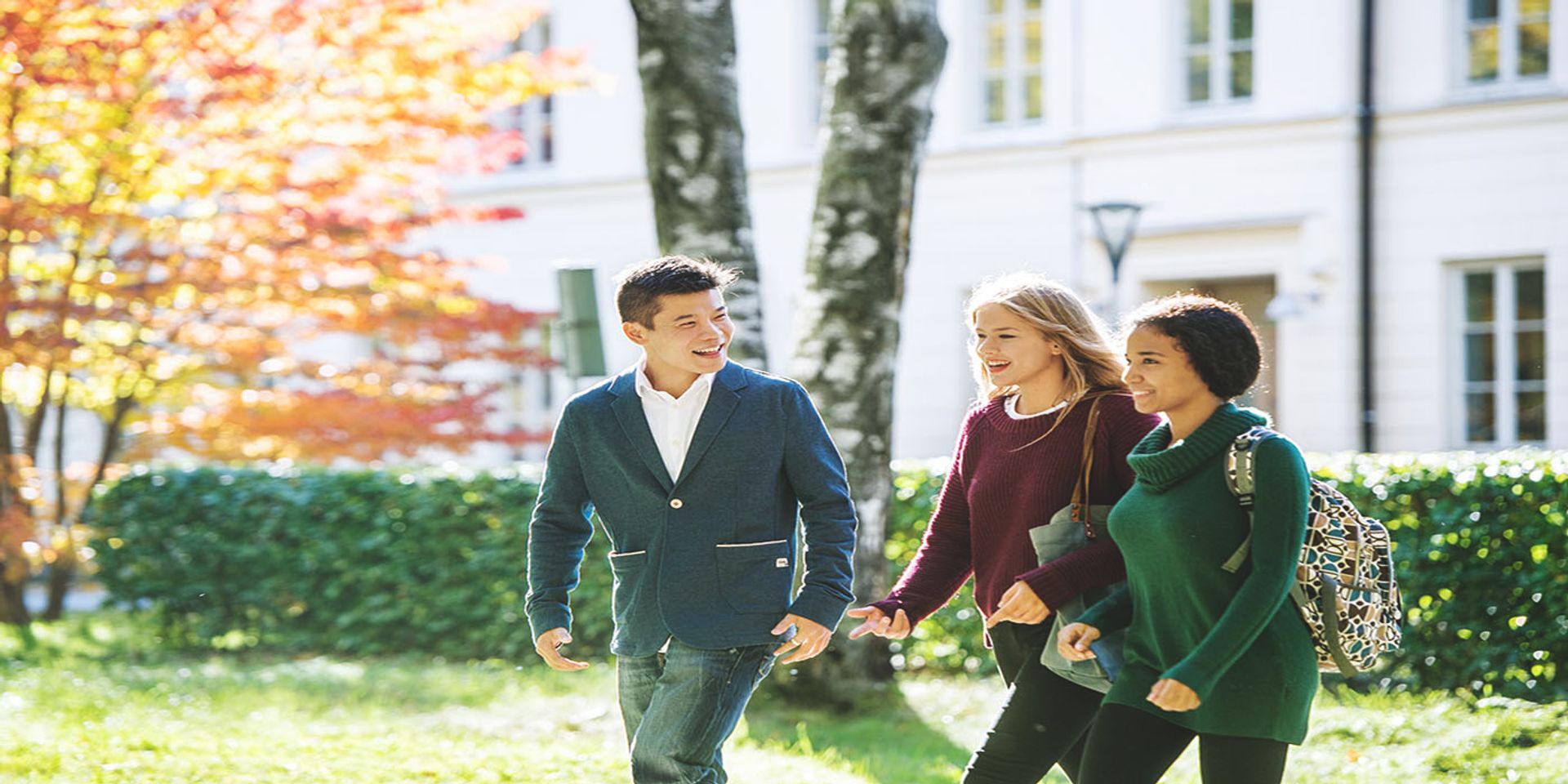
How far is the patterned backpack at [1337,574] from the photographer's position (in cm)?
375

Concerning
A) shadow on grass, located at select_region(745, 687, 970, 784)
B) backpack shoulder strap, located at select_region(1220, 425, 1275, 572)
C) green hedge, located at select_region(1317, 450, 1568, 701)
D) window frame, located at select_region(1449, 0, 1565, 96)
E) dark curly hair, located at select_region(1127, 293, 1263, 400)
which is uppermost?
window frame, located at select_region(1449, 0, 1565, 96)

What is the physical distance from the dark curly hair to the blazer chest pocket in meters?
1.12

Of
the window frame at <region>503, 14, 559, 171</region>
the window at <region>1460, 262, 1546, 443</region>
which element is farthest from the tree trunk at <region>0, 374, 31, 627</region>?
the window at <region>1460, 262, 1546, 443</region>

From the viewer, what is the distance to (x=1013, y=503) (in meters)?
4.40

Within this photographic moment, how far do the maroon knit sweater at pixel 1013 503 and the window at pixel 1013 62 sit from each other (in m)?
15.0

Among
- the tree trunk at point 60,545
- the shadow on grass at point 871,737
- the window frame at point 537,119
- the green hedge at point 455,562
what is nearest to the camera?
the shadow on grass at point 871,737

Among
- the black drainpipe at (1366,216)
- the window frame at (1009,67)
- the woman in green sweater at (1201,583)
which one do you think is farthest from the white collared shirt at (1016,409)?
the window frame at (1009,67)

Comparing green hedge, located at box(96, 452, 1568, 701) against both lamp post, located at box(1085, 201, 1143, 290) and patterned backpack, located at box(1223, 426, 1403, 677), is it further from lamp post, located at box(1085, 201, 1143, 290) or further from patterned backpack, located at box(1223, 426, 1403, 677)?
lamp post, located at box(1085, 201, 1143, 290)

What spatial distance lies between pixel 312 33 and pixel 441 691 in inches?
202

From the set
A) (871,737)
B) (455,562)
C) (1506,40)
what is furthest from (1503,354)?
(871,737)

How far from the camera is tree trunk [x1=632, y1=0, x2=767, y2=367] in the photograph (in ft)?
27.7

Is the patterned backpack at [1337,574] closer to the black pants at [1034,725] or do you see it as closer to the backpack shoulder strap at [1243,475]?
the backpack shoulder strap at [1243,475]

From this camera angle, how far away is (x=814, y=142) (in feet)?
66.5

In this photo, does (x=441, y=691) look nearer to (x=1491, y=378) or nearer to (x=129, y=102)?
(x=129, y=102)
